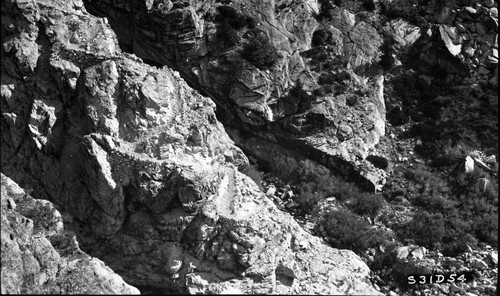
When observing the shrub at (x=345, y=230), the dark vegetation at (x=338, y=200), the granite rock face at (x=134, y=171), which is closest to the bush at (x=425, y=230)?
the dark vegetation at (x=338, y=200)

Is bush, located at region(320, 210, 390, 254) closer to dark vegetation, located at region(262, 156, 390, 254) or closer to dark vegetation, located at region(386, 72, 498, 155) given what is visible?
dark vegetation, located at region(262, 156, 390, 254)

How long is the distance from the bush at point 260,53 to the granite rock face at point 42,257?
1077 cm

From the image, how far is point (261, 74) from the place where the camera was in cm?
2734

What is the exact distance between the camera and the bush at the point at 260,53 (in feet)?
89.6

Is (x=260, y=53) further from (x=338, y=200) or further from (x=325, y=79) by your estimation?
(x=338, y=200)

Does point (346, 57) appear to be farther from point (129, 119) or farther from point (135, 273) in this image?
point (135, 273)

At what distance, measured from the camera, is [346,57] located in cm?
2909

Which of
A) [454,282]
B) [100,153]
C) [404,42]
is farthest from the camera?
[404,42]

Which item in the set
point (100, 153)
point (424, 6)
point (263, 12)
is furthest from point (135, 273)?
point (424, 6)

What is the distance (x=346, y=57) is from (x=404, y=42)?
3.18 metres

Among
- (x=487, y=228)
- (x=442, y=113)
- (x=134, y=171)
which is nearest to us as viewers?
(x=134, y=171)

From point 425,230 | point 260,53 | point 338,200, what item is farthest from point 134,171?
point 425,230

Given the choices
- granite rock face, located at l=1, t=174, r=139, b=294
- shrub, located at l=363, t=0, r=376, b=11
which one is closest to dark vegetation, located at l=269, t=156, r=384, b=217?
shrub, located at l=363, t=0, r=376, b=11

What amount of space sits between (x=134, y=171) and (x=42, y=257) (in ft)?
12.5
